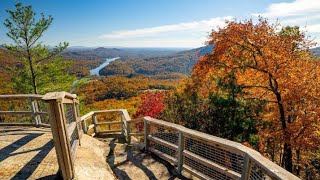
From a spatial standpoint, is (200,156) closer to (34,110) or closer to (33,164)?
(33,164)

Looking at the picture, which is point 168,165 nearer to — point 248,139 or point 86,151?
point 86,151

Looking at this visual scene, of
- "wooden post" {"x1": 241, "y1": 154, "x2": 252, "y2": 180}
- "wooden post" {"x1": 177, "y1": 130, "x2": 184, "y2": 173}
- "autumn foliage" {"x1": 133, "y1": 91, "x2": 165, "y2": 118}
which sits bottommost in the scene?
"autumn foliage" {"x1": 133, "y1": 91, "x2": 165, "y2": 118}

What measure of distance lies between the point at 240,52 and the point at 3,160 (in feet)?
50.1

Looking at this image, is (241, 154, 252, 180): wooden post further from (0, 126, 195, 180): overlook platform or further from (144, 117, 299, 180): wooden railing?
(0, 126, 195, 180): overlook platform

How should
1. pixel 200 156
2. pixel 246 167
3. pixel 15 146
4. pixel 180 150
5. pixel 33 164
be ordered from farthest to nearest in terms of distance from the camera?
pixel 15 146 < pixel 180 150 < pixel 200 156 < pixel 33 164 < pixel 246 167

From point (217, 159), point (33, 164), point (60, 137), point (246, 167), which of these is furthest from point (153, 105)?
point (246, 167)

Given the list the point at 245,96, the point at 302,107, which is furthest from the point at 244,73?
the point at 302,107

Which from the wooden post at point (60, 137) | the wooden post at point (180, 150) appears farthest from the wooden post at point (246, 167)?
the wooden post at point (60, 137)

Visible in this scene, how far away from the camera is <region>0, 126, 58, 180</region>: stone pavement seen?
4957 mm

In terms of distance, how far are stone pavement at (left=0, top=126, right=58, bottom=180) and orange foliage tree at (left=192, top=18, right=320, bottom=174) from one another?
1291cm

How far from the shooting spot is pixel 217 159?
5539mm

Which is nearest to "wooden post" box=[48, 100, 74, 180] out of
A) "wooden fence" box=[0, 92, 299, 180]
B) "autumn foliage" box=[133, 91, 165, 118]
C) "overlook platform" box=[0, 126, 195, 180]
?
"wooden fence" box=[0, 92, 299, 180]

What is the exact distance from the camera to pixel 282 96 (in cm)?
1680

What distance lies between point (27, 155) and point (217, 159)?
432 centimetres
